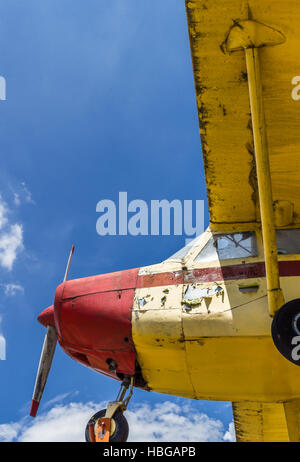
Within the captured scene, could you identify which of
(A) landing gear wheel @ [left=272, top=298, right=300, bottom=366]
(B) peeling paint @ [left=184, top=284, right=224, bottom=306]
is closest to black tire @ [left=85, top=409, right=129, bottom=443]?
(B) peeling paint @ [left=184, top=284, right=224, bottom=306]

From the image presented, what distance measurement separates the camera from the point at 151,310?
402 centimetres

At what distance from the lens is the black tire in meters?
3.83

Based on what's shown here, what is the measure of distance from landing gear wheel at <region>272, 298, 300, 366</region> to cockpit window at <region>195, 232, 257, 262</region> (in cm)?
96

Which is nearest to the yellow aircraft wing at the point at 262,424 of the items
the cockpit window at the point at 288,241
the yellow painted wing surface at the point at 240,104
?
the cockpit window at the point at 288,241

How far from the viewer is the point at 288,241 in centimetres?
432

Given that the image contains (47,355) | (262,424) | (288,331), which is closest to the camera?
(288,331)

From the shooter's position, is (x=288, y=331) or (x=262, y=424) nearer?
(x=288, y=331)

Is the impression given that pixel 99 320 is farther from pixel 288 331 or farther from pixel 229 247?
pixel 288 331

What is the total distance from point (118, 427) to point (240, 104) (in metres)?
3.20

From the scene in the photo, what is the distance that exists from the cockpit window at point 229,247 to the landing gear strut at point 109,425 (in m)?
1.69

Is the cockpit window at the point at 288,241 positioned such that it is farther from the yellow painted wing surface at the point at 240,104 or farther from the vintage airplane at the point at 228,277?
the yellow painted wing surface at the point at 240,104

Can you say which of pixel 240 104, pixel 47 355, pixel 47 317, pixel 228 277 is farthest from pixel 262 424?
pixel 240 104

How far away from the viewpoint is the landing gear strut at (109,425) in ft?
12.6

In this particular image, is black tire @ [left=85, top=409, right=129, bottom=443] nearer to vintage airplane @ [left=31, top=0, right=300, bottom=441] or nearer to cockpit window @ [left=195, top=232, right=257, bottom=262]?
vintage airplane @ [left=31, top=0, right=300, bottom=441]
